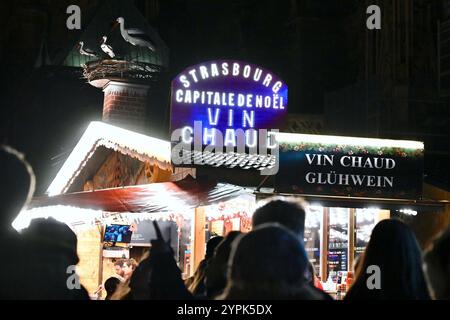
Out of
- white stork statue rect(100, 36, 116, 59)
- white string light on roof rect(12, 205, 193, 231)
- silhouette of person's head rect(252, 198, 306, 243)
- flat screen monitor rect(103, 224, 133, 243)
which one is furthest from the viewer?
white stork statue rect(100, 36, 116, 59)

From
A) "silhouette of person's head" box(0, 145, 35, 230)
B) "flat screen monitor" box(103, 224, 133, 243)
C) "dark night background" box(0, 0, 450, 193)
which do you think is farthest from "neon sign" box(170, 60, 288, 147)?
"silhouette of person's head" box(0, 145, 35, 230)

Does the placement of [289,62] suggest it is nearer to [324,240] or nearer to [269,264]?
[324,240]

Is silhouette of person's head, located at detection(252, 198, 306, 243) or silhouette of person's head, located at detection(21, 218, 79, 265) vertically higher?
silhouette of person's head, located at detection(252, 198, 306, 243)

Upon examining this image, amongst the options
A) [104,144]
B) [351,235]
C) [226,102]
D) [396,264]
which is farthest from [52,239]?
[104,144]

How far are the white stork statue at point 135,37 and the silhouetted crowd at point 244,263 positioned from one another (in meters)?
10.6

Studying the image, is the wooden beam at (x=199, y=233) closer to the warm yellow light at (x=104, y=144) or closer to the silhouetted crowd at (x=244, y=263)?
the warm yellow light at (x=104, y=144)

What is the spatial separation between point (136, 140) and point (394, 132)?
5.40 metres

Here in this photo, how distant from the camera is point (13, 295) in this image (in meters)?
4.26

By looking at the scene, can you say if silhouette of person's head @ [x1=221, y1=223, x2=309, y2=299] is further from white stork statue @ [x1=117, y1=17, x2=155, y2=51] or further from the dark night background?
white stork statue @ [x1=117, y1=17, x2=155, y2=51]

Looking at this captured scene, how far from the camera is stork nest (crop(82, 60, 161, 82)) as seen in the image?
1650 centimetres

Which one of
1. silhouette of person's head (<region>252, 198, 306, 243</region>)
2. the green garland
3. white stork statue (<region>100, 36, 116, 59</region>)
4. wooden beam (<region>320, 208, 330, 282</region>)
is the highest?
white stork statue (<region>100, 36, 116, 59</region>)

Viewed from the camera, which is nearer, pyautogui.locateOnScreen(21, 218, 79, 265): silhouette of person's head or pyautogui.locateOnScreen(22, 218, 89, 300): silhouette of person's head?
pyautogui.locateOnScreen(22, 218, 89, 300): silhouette of person's head

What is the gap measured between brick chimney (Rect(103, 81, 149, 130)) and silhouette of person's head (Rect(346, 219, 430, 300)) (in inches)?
460

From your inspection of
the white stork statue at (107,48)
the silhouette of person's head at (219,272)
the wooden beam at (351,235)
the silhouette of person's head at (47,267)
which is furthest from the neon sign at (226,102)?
the silhouette of person's head at (47,267)
